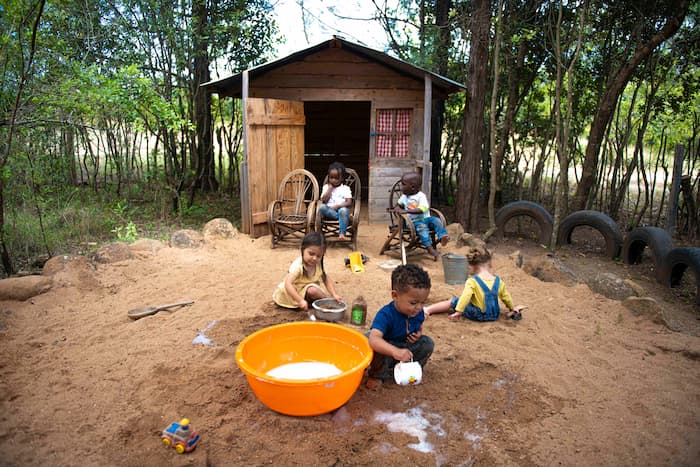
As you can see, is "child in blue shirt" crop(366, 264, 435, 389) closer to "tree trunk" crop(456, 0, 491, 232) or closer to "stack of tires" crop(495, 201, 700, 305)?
"stack of tires" crop(495, 201, 700, 305)

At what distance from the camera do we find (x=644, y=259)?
24.6 ft

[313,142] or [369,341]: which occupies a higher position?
[313,142]

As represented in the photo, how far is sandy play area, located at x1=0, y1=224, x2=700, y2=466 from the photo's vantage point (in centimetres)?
255

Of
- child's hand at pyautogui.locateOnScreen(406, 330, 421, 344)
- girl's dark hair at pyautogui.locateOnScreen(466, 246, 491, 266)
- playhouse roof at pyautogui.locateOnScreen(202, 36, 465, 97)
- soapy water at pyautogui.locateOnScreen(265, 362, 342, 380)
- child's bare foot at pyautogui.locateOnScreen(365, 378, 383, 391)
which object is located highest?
playhouse roof at pyautogui.locateOnScreen(202, 36, 465, 97)

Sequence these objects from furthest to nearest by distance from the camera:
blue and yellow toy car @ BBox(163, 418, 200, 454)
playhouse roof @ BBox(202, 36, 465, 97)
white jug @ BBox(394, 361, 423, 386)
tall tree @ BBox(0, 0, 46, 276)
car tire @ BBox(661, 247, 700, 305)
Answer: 1. playhouse roof @ BBox(202, 36, 465, 97)
2. car tire @ BBox(661, 247, 700, 305)
3. tall tree @ BBox(0, 0, 46, 276)
4. white jug @ BBox(394, 361, 423, 386)
5. blue and yellow toy car @ BBox(163, 418, 200, 454)

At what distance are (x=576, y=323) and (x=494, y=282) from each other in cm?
87

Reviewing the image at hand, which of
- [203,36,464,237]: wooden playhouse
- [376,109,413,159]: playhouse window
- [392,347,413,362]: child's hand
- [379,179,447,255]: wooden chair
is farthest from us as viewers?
[376,109,413,159]: playhouse window

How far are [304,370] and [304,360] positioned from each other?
0.12 metres

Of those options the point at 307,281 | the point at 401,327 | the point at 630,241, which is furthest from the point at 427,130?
the point at 401,327

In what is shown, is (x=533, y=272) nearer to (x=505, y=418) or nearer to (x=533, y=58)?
(x=505, y=418)

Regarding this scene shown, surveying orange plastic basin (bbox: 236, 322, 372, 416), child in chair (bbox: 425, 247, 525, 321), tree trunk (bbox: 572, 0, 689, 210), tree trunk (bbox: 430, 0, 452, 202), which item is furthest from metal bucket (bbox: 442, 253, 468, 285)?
tree trunk (bbox: 430, 0, 452, 202)

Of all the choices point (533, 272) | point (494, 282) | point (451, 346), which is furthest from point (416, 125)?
point (451, 346)

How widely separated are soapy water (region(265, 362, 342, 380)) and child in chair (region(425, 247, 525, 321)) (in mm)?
1475

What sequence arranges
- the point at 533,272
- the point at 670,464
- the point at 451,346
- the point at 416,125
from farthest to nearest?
the point at 416,125 → the point at 533,272 → the point at 451,346 → the point at 670,464
